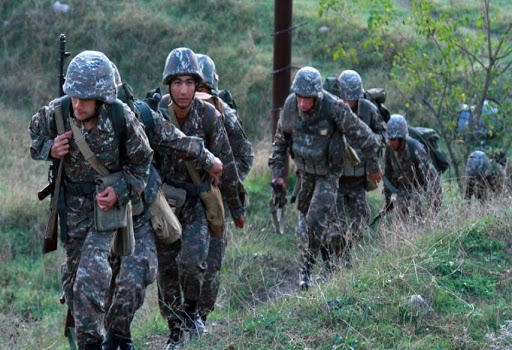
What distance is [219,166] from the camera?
286 inches

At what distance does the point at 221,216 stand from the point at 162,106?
0.97 m

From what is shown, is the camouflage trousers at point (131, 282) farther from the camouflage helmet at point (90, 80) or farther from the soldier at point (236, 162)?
the soldier at point (236, 162)

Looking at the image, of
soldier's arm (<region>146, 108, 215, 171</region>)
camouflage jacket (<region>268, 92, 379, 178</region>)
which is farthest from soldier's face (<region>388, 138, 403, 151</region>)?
soldier's arm (<region>146, 108, 215, 171</region>)

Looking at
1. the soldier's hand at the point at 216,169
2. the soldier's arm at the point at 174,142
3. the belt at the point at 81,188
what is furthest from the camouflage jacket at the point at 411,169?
the belt at the point at 81,188

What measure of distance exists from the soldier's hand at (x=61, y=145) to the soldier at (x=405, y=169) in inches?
194

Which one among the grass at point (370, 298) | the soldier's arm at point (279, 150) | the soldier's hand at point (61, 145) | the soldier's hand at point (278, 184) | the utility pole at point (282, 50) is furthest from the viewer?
the utility pole at point (282, 50)

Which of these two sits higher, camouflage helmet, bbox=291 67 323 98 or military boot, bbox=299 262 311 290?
camouflage helmet, bbox=291 67 323 98

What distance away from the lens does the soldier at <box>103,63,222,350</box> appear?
6.61 metres

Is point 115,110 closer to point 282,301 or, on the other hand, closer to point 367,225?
point 282,301

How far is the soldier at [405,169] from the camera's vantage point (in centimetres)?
1056

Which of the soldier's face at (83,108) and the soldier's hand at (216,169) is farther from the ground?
the soldier's face at (83,108)

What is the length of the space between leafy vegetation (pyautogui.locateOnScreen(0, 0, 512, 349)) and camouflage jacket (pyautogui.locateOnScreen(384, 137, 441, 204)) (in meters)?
0.40

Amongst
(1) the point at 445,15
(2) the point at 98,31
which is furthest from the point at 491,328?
(2) the point at 98,31

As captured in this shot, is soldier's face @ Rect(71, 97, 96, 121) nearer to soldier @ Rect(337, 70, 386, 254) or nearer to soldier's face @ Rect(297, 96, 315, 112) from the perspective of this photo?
soldier's face @ Rect(297, 96, 315, 112)
